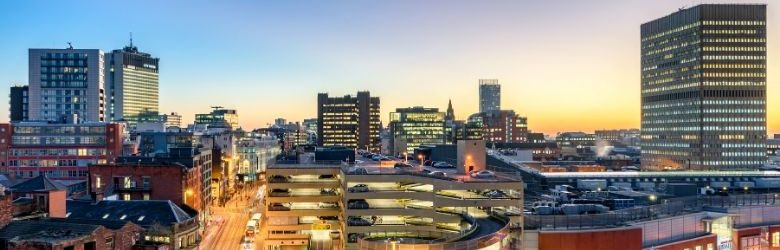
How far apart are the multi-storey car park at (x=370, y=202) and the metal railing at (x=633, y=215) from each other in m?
4.79

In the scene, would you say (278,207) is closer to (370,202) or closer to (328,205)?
(328,205)

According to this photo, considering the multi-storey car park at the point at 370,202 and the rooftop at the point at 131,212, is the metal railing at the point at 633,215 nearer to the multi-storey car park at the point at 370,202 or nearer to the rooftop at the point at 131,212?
the multi-storey car park at the point at 370,202

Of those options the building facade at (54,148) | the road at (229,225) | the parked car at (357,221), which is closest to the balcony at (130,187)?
the road at (229,225)

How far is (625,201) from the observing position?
74438 millimetres

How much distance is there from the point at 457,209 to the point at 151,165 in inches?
1927

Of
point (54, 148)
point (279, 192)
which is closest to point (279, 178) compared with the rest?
point (279, 192)

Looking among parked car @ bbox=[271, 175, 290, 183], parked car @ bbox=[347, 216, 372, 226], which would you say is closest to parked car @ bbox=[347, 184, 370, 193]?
parked car @ bbox=[347, 216, 372, 226]

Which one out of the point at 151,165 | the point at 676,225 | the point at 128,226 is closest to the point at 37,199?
the point at 128,226

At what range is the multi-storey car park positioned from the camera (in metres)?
76.3

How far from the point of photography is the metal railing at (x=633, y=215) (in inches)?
2170

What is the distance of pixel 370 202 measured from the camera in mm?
83250

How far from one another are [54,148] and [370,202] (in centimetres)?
9336

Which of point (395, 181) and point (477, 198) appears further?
point (395, 181)

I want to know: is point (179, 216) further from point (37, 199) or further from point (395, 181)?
point (395, 181)
